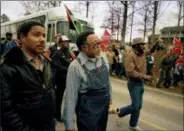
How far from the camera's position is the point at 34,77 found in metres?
2.60

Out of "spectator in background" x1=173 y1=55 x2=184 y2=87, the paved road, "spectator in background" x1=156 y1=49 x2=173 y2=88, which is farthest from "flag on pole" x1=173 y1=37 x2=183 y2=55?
the paved road

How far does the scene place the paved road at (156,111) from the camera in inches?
278

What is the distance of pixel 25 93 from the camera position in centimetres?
256

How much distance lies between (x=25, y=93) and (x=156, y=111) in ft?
21.9

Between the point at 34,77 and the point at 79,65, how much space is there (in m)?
0.96

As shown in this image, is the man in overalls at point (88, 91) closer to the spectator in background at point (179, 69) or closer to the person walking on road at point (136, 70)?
the person walking on road at point (136, 70)

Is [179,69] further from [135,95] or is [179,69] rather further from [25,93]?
[25,93]

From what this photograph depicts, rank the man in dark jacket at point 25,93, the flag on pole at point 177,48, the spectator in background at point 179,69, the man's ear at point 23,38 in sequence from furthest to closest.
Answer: the flag on pole at point 177,48 < the spectator in background at point 179,69 < the man's ear at point 23,38 < the man in dark jacket at point 25,93

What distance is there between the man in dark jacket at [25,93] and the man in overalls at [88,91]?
661mm

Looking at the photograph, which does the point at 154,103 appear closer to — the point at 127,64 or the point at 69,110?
the point at 127,64

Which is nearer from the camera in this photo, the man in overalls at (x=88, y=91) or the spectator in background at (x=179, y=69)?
the man in overalls at (x=88, y=91)

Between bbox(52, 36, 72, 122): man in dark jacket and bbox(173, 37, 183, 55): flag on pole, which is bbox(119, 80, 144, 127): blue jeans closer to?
bbox(52, 36, 72, 122): man in dark jacket

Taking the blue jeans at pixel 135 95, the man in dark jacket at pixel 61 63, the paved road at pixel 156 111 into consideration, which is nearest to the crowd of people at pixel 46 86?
the blue jeans at pixel 135 95

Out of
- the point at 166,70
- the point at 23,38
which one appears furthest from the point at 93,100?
the point at 166,70
